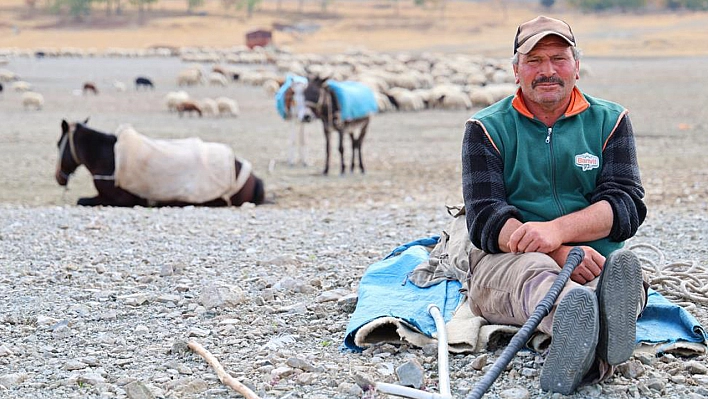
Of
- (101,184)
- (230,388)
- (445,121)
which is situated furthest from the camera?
(445,121)

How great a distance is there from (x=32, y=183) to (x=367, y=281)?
960 cm

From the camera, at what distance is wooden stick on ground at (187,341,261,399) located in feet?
12.7

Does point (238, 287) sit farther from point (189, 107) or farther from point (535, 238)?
point (189, 107)

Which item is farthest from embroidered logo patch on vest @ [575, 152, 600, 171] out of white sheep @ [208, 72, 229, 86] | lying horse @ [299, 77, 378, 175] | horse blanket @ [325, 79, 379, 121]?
white sheep @ [208, 72, 229, 86]

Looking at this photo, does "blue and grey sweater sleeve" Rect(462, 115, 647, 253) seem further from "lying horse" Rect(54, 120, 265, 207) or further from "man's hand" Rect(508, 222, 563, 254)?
"lying horse" Rect(54, 120, 265, 207)

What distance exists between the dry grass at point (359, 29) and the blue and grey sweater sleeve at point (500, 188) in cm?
6022

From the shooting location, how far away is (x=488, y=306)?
4.35m

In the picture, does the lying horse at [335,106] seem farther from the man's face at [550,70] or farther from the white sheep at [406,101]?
the white sheep at [406,101]

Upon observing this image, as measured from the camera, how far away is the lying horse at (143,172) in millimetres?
10758

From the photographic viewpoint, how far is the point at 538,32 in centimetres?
412

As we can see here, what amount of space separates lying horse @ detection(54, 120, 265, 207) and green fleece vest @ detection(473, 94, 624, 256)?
7027 millimetres

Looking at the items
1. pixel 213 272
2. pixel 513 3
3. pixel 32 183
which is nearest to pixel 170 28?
pixel 513 3

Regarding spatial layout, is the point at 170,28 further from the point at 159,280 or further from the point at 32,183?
the point at 159,280

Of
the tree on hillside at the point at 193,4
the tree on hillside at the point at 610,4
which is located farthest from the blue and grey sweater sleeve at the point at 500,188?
the tree on hillside at the point at 193,4
